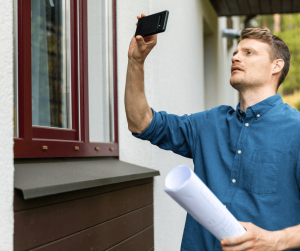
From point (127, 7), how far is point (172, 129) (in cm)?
124

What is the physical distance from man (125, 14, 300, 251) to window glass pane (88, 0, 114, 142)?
0.61 m

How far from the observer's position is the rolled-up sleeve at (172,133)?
199 centimetres

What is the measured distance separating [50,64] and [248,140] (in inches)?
47.1

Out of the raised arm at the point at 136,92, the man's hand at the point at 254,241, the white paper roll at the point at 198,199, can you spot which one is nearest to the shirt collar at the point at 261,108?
the raised arm at the point at 136,92

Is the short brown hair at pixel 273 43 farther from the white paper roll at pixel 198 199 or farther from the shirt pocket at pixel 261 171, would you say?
the white paper roll at pixel 198 199

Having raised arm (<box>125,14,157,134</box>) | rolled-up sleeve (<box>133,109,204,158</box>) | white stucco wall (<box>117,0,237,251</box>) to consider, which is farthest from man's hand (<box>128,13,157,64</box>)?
white stucco wall (<box>117,0,237,251</box>)

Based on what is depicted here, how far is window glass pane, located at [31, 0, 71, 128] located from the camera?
1.96 metres

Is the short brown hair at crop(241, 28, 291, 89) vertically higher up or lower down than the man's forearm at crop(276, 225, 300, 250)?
higher up

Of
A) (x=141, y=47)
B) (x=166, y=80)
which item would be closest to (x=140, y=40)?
(x=141, y=47)

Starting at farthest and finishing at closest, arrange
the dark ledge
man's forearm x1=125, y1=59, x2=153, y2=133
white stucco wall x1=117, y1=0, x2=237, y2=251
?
white stucco wall x1=117, y1=0, x2=237, y2=251 → man's forearm x1=125, y1=59, x2=153, y2=133 → the dark ledge

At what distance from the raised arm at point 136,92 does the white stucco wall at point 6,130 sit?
2.10ft

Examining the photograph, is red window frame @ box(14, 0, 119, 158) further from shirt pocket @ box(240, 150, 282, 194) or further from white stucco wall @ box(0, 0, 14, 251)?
shirt pocket @ box(240, 150, 282, 194)

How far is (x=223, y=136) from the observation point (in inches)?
77.6

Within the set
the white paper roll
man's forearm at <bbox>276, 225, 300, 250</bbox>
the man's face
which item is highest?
the man's face
